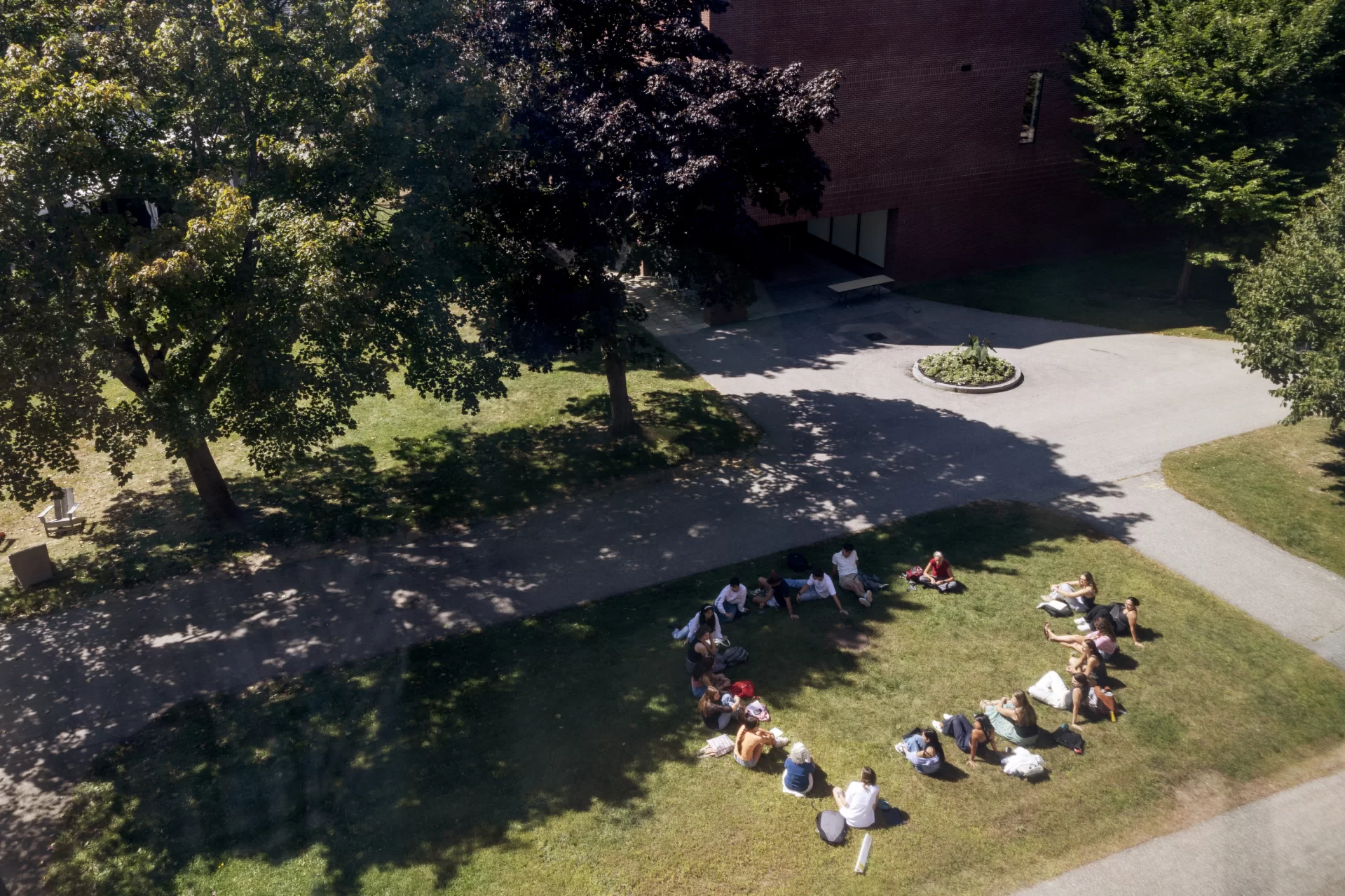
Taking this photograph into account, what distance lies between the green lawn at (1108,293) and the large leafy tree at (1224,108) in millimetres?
1829

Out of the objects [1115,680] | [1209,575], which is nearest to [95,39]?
[1115,680]

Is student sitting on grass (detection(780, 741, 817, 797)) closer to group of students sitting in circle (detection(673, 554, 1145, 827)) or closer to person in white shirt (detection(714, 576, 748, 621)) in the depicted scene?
group of students sitting in circle (detection(673, 554, 1145, 827))

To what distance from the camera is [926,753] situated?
1015 cm

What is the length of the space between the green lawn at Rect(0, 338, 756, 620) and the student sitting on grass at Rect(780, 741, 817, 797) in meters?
7.50

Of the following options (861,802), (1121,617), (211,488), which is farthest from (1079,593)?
(211,488)

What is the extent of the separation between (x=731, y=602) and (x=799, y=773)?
3271mm

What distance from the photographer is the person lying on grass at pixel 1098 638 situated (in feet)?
38.6

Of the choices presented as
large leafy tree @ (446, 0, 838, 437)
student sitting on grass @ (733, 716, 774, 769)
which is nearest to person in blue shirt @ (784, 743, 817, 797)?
student sitting on grass @ (733, 716, 774, 769)

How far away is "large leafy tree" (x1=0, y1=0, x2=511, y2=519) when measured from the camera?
A: 10.5 metres

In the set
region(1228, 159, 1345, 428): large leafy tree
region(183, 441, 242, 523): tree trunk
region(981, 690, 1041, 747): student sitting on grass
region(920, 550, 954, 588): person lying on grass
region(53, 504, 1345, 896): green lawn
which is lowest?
region(53, 504, 1345, 896): green lawn

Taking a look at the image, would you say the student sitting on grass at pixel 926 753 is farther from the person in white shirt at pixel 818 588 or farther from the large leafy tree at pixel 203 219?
the large leafy tree at pixel 203 219

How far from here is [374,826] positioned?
9.61 metres

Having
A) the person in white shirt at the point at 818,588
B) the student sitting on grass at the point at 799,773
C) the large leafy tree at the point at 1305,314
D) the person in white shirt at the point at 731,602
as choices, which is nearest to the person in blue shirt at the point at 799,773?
the student sitting on grass at the point at 799,773

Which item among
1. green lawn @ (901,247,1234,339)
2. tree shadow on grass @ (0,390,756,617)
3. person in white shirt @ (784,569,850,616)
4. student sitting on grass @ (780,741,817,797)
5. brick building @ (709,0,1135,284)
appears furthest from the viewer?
green lawn @ (901,247,1234,339)
